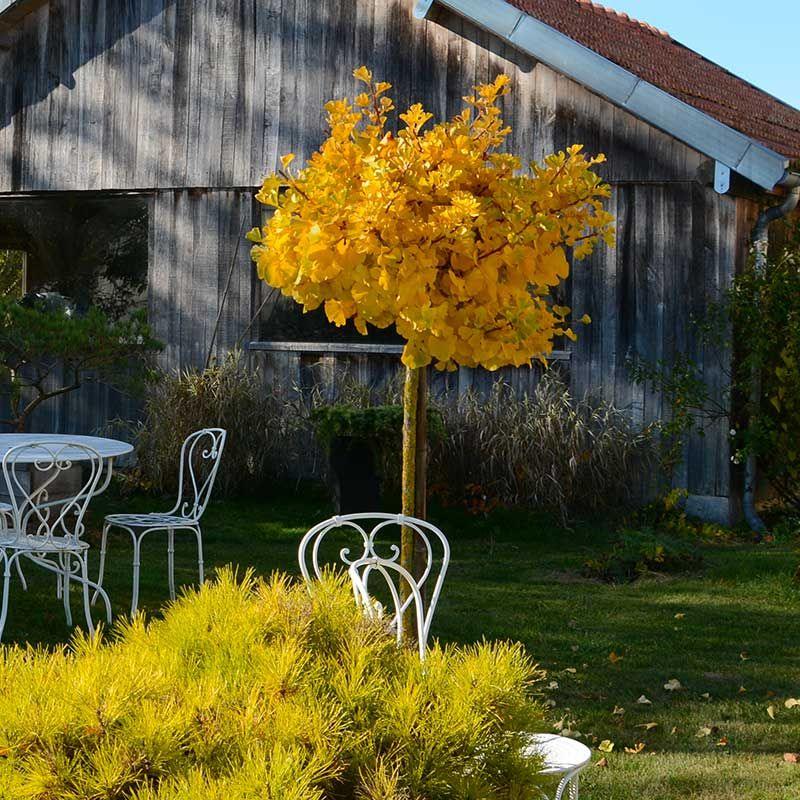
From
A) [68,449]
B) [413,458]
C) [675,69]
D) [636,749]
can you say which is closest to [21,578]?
[68,449]

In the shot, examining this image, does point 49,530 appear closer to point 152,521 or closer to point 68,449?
point 68,449

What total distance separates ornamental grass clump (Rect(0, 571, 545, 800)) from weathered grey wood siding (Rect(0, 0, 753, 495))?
6977 mm

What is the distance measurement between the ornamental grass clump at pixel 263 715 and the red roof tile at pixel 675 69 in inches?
280

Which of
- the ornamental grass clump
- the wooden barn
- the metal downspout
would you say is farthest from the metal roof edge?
the ornamental grass clump

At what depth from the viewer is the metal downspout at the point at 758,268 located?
28.4 feet

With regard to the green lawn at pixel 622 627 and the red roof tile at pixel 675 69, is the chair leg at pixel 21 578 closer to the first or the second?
the green lawn at pixel 622 627

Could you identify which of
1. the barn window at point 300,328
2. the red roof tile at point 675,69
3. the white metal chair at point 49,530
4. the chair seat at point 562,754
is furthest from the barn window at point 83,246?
the chair seat at point 562,754

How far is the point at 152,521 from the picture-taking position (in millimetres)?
5992

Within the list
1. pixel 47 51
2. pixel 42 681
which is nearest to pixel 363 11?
pixel 47 51

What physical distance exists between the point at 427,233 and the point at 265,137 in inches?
316

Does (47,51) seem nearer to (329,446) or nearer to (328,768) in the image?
(329,446)

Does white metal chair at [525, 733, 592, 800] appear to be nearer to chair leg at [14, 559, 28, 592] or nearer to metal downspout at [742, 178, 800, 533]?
chair leg at [14, 559, 28, 592]

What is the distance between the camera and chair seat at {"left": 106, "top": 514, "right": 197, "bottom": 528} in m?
5.86

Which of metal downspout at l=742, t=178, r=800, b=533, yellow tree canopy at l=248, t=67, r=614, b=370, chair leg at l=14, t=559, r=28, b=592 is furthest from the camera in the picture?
metal downspout at l=742, t=178, r=800, b=533
